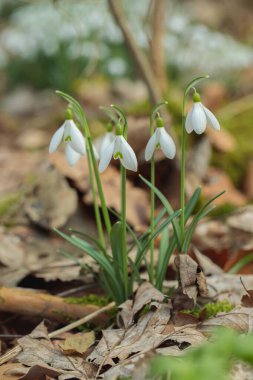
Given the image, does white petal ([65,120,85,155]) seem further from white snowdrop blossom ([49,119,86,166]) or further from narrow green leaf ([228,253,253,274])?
narrow green leaf ([228,253,253,274])

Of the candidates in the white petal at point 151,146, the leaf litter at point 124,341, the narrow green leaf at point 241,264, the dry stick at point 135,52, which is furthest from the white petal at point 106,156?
the dry stick at point 135,52

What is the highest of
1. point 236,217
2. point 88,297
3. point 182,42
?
point 182,42

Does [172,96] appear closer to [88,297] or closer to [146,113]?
[146,113]

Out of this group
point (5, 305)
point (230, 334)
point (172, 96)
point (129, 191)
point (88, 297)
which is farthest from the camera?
point (172, 96)

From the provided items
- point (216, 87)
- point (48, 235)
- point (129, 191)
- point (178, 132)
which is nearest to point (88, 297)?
point (48, 235)

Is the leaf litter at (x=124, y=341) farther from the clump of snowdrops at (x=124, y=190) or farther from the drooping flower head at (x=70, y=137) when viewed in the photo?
the drooping flower head at (x=70, y=137)

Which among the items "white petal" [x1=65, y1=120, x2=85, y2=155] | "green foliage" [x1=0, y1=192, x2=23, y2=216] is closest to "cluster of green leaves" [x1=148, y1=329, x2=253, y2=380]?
"white petal" [x1=65, y1=120, x2=85, y2=155]
